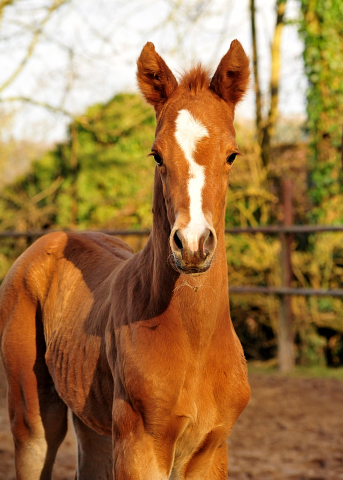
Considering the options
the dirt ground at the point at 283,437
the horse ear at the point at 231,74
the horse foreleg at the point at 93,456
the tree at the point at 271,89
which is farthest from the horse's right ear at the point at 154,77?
the tree at the point at 271,89

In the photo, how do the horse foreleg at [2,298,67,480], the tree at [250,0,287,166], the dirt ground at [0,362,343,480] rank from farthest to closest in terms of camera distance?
the tree at [250,0,287,166]
the dirt ground at [0,362,343,480]
the horse foreleg at [2,298,67,480]

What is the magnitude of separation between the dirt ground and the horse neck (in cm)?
211

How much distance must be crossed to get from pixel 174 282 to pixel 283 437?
298 centimetres

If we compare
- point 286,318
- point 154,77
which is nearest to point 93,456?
point 154,77

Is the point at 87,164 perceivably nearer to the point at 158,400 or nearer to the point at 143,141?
the point at 143,141

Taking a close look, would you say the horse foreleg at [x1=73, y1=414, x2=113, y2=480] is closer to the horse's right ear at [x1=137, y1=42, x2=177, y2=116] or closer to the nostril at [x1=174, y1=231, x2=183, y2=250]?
the nostril at [x1=174, y1=231, x2=183, y2=250]

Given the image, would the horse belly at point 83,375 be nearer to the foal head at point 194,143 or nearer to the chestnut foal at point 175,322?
the chestnut foal at point 175,322

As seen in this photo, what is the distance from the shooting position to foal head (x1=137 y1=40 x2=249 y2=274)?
179 centimetres

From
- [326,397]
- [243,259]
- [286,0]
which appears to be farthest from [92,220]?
[326,397]

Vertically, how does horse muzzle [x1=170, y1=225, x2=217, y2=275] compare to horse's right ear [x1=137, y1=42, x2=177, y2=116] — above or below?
below

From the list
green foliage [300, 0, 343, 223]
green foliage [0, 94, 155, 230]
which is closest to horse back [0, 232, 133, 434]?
green foliage [300, 0, 343, 223]

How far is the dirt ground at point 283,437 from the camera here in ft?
12.8

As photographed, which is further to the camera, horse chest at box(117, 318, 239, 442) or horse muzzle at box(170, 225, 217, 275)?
horse chest at box(117, 318, 239, 442)

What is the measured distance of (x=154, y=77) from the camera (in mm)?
2303
